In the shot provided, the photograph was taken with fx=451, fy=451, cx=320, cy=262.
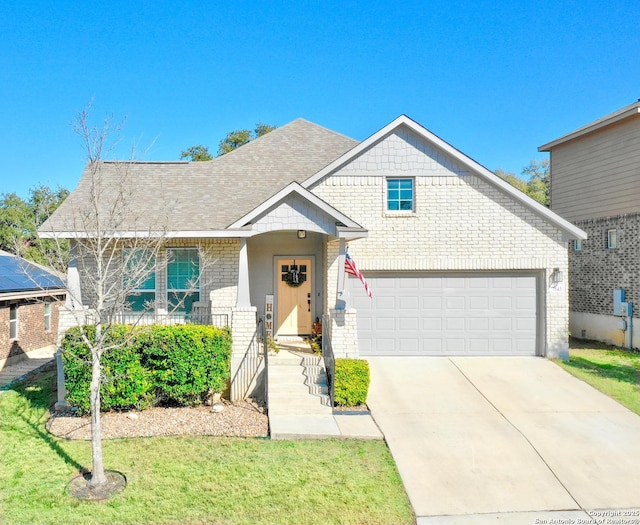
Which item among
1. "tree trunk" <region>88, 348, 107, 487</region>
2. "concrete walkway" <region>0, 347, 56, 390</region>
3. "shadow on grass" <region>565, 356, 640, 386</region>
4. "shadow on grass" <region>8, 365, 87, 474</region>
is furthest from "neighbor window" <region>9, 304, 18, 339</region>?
"shadow on grass" <region>565, 356, 640, 386</region>

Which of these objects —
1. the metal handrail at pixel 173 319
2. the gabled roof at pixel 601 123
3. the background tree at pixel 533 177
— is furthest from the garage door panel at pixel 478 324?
the background tree at pixel 533 177

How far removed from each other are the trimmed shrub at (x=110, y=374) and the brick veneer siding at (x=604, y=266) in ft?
47.7

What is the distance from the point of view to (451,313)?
12695 mm

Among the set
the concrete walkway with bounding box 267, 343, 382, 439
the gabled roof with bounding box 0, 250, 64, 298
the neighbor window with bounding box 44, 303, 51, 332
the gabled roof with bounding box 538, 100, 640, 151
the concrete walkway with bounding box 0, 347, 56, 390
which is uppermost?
the gabled roof with bounding box 538, 100, 640, 151

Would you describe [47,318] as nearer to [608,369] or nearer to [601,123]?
[608,369]

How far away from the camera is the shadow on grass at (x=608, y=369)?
10976 mm

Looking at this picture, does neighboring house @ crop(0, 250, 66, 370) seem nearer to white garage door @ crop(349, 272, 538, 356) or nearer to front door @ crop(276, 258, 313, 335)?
front door @ crop(276, 258, 313, 335)

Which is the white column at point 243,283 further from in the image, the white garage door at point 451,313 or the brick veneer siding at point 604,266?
the brick veneer siding at point 604,266

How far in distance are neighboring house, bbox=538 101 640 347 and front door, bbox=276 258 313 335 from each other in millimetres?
10181

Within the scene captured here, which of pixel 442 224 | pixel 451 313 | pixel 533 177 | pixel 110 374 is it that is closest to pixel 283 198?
pixel 442 224

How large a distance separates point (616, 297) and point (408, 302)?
7473 mm

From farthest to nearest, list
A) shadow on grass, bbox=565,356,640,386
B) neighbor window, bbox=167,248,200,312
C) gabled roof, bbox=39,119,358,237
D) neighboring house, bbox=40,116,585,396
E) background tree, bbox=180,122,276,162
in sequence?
background tree, bbox=180,122,276,162 < neighboring house, bbox=40,116,585,396 < neighbor window, bbox=167,248,200,312 < gabled roof, bbox=39,119,358,237 < shadow on grass, bbox=565,356,640,386

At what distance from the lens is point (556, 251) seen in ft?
41.1

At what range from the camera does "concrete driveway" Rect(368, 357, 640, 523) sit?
19.3ft
